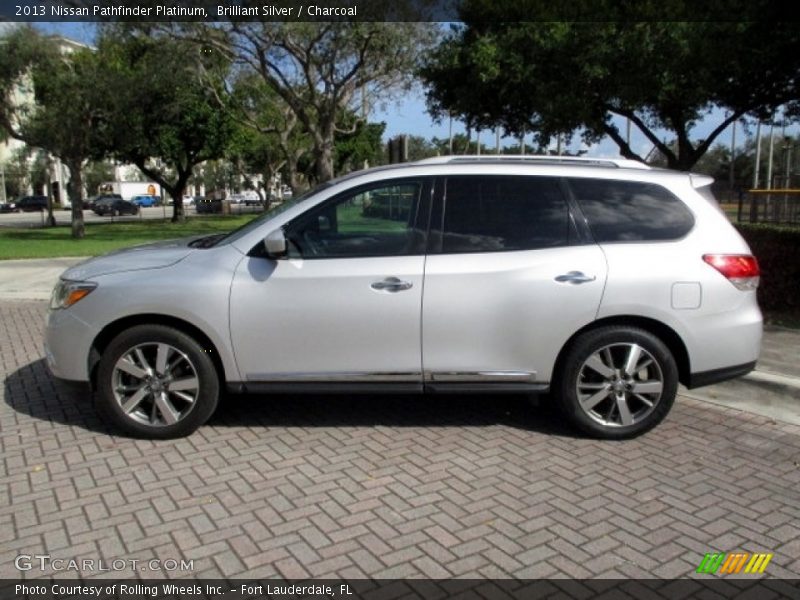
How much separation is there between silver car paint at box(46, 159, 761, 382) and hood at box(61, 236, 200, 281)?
0.06 metres

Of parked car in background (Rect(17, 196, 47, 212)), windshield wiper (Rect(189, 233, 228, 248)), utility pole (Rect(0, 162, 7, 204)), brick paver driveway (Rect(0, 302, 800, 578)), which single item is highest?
utility pole (Rect(0, 162, 7, 204))

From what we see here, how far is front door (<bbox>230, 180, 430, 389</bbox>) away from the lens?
436cm

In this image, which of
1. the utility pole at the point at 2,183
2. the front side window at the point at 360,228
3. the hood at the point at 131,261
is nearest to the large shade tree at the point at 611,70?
the front side window at the point at 360,228

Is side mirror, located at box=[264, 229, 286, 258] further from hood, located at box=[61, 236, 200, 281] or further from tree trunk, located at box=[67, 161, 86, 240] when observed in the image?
tree trunk, located at box=[67, 161, 86, 240]

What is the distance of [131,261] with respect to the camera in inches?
182

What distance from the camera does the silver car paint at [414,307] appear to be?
4.37 meters

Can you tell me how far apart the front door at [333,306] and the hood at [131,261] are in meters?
0.56

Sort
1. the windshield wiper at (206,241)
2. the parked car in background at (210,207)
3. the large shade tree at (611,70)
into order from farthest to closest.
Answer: the parked car in background at (210,207) → the large shade tree at (611,70) → the windshield wiper at (206,241)

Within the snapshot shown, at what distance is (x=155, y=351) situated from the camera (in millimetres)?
4496

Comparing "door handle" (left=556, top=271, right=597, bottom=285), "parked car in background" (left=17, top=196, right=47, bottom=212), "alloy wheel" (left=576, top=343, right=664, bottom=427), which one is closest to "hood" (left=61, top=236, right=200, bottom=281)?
"door handle" (left=556, top=271, right=597, bottom=285)

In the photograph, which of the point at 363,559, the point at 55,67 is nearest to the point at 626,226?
the point at 363,559

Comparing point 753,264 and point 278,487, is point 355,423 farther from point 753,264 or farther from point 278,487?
point 753,264

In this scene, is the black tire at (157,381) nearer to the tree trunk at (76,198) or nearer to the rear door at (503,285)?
the rear door at (503,285)

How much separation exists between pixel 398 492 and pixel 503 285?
4.83ft
